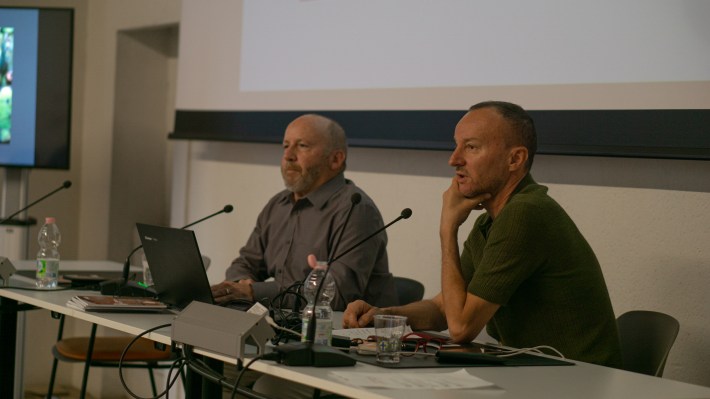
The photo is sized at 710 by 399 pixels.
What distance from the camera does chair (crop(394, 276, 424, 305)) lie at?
3.38m

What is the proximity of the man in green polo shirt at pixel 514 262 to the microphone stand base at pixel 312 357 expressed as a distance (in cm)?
47

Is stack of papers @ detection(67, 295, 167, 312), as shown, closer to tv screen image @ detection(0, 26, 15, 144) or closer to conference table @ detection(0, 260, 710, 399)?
conference table @ detection(0, 260, 710, 399)

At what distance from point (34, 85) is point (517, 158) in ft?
10.7

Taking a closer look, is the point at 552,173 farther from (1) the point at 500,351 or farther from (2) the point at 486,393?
(2) the point at 486,393

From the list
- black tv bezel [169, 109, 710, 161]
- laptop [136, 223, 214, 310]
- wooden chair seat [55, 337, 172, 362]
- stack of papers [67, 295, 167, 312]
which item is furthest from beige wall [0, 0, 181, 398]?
laptop [136, 223, 214, 310]

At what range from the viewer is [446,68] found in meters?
3.66

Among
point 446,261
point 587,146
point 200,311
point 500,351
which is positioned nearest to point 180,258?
point 200,311

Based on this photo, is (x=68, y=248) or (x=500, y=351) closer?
(x=500, y=351)

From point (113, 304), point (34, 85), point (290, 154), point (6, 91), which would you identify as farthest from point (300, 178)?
point (6, 91)

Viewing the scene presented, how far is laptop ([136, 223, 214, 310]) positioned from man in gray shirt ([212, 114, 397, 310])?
14.8 inches

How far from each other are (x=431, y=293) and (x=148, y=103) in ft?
8.78

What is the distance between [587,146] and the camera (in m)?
3.15

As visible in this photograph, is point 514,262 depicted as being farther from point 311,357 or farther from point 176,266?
point 176,266

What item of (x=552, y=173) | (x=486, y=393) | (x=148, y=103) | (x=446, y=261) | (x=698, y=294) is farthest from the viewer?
(x=148, y=103)
